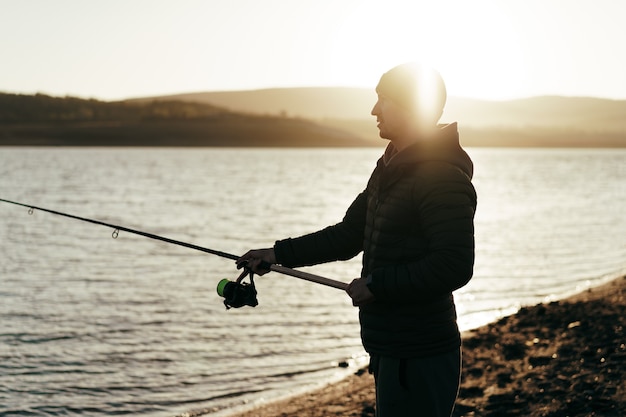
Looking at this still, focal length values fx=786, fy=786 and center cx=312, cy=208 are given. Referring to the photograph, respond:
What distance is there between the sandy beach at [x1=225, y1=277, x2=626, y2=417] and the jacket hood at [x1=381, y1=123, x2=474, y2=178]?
4041 mm

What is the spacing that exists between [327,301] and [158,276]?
537cm

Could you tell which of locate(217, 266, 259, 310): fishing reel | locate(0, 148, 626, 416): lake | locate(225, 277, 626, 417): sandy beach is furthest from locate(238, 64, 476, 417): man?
locate(0, 148, 626, 416): lake

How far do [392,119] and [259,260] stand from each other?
1.12 m

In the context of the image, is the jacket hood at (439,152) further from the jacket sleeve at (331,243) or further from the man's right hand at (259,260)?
the man's right hand at (259,260)

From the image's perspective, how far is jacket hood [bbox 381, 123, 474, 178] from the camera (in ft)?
10.3

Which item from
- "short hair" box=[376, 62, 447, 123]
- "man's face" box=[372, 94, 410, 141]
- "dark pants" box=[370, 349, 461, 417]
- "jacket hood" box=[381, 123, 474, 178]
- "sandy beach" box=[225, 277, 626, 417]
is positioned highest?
"short hair" box=[376, 62, 447, 123]

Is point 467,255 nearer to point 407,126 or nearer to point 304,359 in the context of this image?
point 407,126

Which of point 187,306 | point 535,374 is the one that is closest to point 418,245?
point 535,374

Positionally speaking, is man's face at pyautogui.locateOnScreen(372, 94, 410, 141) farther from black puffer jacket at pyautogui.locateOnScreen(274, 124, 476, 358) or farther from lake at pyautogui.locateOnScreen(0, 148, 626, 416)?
lake at pyautogui.locateOnScreen(0, 148, 626, 416)

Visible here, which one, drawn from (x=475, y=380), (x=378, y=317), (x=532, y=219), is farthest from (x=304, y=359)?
(x=532, y=219)

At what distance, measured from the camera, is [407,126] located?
3289mm

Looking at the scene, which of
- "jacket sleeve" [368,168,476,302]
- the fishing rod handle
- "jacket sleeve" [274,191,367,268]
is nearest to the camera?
"jacket sleeve" [368,168,476,302]

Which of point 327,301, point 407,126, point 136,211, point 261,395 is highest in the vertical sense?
point 136,211

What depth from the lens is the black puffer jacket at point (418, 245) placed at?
3049 mm
